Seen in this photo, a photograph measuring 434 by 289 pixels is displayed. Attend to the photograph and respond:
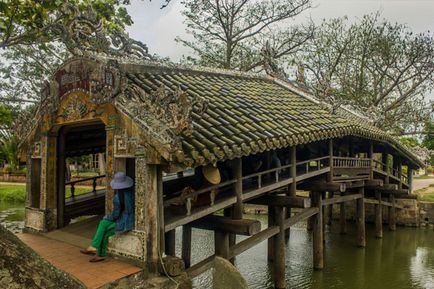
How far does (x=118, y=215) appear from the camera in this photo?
6016 mm

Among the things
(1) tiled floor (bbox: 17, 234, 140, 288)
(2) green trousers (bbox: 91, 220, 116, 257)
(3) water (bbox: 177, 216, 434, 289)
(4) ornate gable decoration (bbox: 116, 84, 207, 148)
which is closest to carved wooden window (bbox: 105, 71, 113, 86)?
(4) ornate gable decoration (bbox: 116, 84, 207, 148)

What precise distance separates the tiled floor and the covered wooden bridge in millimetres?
254

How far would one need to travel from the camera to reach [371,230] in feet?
56.1

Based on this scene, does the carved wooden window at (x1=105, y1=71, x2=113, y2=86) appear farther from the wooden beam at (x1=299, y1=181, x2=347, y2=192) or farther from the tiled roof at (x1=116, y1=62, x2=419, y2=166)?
the wooden beam at (x1=299, y1=181, x2=347, y2=192)

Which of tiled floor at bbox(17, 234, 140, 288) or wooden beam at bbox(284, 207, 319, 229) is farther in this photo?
wooden beam at bbox(284, 207, 319, 229)

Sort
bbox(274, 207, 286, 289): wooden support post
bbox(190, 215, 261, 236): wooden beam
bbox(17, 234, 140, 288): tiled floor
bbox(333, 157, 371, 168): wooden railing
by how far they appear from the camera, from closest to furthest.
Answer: bbox(17, 234, 140, 288): tiled floor
bbox(190, 215, 261, 236): wooden beam
bbox(274, 207, 286, 289): wooden support post
bbox(333, 157, 371, 168): wooden railing

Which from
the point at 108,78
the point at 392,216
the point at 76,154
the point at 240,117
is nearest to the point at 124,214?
the point at 108,78

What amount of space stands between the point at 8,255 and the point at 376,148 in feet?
50.8

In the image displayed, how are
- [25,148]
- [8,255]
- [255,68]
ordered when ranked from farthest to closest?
1. [255,68]
2. [25,148]
3. [8,255]

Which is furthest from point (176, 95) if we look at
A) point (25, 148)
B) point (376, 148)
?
point (376, 148)

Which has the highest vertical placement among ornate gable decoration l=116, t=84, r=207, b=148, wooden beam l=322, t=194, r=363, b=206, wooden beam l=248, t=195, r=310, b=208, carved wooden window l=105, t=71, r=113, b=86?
carved wooden window l=105, t=71, r=113, b=86

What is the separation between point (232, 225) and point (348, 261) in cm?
666

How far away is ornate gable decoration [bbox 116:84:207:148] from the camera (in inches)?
207

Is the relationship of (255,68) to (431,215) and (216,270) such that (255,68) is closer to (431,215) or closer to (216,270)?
(431,215)
